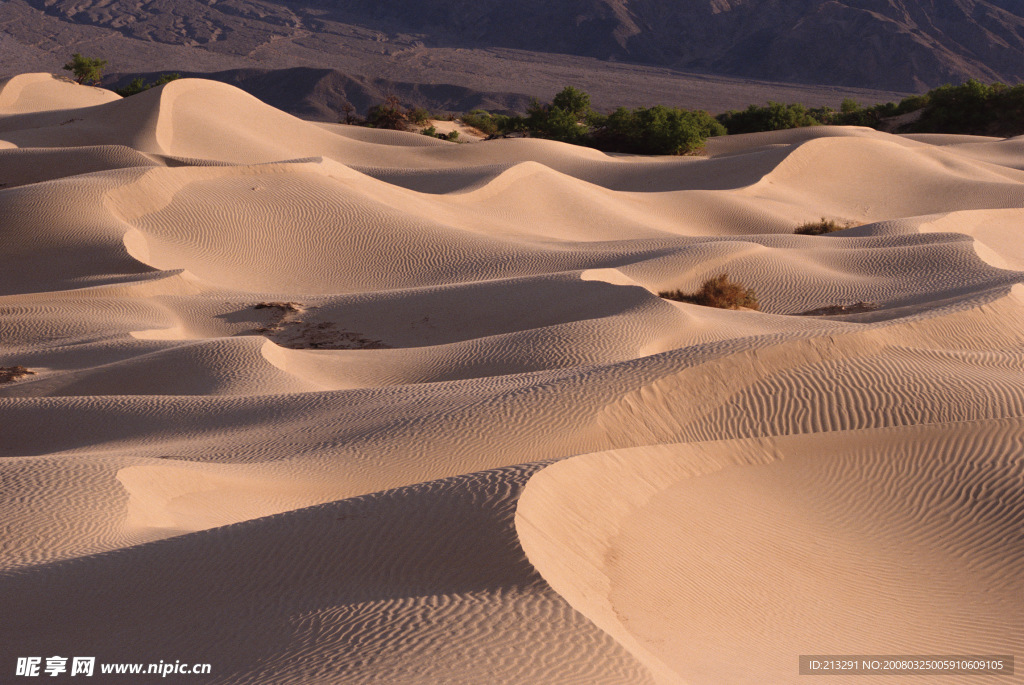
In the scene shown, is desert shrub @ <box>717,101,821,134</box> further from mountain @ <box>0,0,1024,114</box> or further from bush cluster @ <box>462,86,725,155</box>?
mountain @ <box>0,0,1024,114</box>

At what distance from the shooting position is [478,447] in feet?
24.8

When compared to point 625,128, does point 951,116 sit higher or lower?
higher

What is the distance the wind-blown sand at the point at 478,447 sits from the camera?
14.7ft

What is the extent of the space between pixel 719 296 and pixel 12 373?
9.63 m

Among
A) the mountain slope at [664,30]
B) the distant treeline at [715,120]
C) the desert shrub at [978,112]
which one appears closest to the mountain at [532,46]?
the mountain slope at [664,30]

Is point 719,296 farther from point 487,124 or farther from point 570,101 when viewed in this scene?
point 487,124

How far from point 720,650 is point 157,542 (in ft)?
10.2

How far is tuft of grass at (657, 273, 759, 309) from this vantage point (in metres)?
14.7

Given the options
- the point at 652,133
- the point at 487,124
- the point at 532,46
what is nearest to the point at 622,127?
the point at 652,133

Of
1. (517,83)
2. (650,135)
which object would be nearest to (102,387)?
(650,135)

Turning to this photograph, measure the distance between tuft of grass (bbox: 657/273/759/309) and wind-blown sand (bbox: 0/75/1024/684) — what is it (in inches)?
18.9

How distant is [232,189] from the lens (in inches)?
745

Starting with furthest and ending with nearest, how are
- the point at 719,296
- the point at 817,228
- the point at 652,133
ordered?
the point at 652,133, the point at 817,228, the point at 719,296

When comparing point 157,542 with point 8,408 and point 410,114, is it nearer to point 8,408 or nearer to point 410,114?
point 8,408
